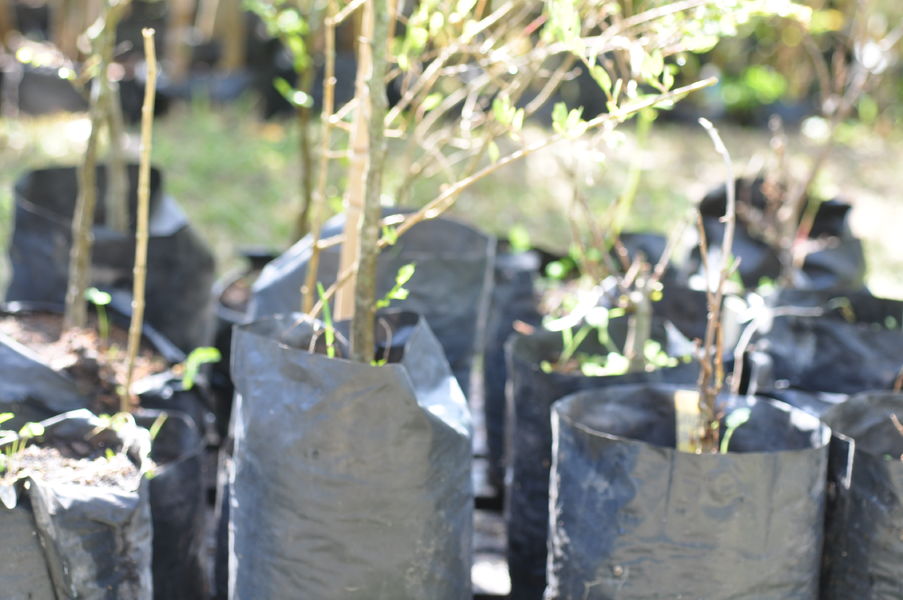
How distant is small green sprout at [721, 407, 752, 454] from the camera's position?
164 cm

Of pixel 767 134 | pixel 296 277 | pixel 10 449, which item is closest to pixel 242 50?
pixel 767 134

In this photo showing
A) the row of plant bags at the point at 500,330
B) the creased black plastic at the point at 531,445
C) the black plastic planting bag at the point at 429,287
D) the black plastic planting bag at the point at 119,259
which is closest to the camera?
the creased black plastic at the point at 531,445

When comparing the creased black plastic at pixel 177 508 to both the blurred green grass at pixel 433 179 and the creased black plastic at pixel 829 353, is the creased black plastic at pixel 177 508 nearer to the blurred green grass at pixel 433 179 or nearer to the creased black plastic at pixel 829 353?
the creased black plastic at pixel 829 353

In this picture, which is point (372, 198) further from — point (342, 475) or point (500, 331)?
point (500, 331)

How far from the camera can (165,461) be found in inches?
71.7

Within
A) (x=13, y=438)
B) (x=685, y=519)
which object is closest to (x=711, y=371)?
(x=685, y=519)

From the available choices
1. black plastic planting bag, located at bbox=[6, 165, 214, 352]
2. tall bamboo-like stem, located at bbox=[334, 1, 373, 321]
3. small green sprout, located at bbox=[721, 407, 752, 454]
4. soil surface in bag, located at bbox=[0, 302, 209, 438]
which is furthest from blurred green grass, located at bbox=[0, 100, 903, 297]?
small green sprout, located at bbox=[721, 407, 752, 454]

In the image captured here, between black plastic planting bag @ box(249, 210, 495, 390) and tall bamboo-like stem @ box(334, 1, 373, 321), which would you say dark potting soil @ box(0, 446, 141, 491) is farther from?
black plastic planting bag @ box(249, 210, 495, 390)

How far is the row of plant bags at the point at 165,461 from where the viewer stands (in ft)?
5.66

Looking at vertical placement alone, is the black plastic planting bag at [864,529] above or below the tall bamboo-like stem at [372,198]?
below

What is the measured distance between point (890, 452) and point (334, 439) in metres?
0.93

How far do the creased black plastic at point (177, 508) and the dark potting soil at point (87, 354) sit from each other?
119 millimetres

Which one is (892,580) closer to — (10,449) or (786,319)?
(786,319)

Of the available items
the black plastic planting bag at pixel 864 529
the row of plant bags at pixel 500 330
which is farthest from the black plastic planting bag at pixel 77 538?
the row of plant bags at pixel 500 330
